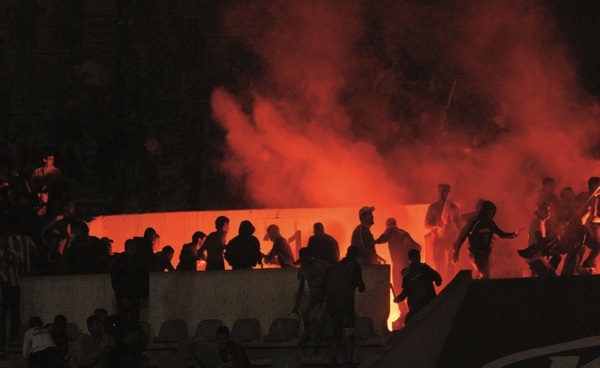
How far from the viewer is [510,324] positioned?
9320mm

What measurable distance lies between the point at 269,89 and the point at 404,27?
8.67 ft

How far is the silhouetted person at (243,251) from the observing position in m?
18.9

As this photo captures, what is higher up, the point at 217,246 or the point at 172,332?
the point at 217,246

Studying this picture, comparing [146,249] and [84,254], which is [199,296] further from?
[84,254]

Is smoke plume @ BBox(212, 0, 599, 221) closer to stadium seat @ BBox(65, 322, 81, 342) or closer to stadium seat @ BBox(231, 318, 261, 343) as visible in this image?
stadium seat @ BBox(231, 318, 261, 343)

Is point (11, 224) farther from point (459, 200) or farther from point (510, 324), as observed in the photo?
point (510, 324)

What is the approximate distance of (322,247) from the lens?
18.7 m

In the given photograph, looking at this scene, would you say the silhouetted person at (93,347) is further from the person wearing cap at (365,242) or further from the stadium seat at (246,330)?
→ the person wearing cap at (365,242)

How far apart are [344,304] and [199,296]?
111 inches

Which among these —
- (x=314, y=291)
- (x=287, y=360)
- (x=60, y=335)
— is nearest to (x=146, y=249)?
(x=60, y=335)

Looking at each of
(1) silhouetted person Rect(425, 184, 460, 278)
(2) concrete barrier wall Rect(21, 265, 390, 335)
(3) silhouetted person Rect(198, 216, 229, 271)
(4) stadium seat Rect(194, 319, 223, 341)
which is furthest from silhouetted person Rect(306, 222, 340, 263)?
(1) silhouetted person Rect(425, 184, 460, 278)

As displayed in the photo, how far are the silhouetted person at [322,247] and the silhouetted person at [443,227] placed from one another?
1.64 metres

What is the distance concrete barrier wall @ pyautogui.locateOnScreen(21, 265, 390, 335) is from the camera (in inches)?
711

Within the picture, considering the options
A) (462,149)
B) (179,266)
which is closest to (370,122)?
(462,149)
